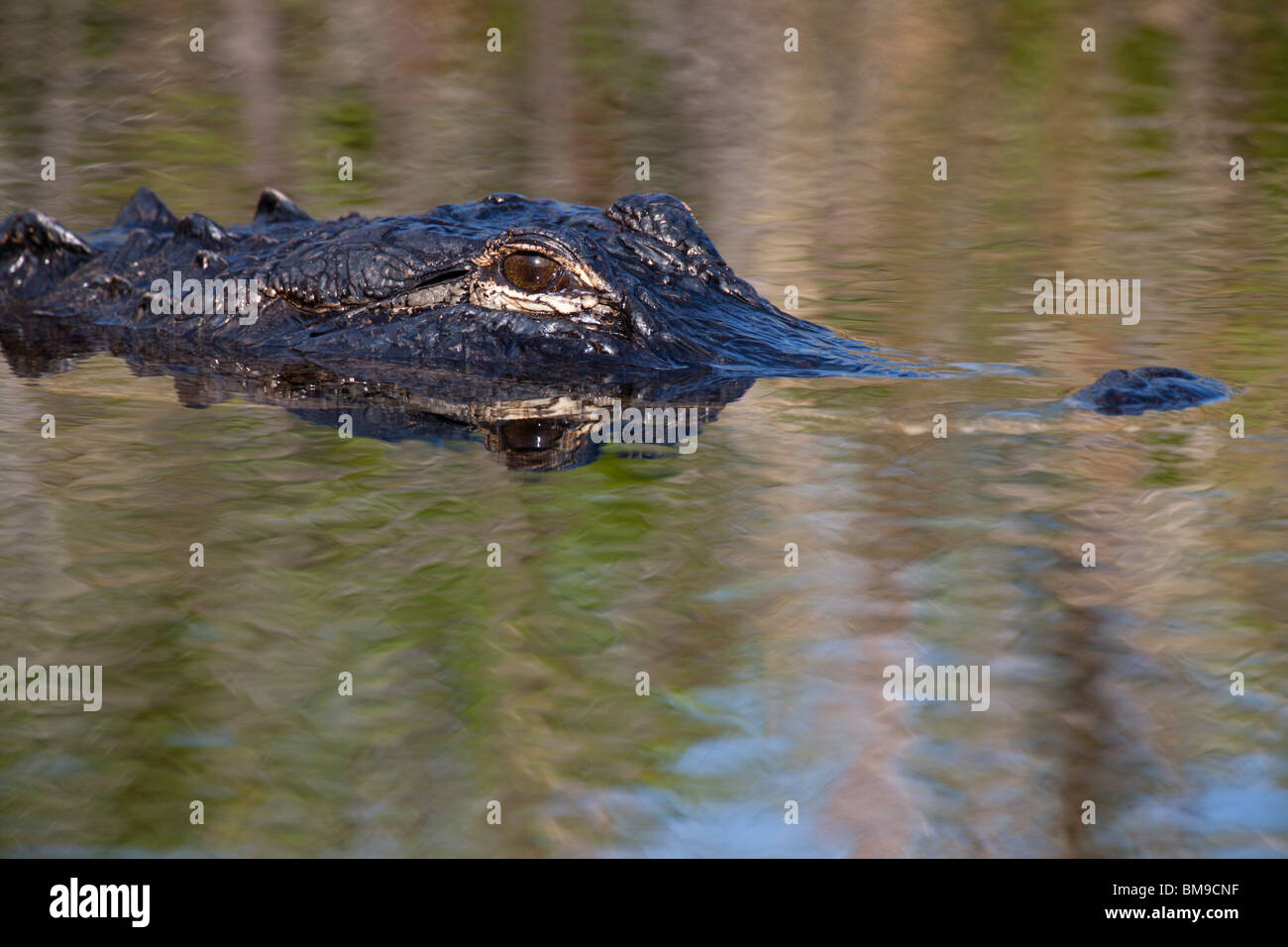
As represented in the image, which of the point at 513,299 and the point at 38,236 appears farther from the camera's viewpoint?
the point at 38,236

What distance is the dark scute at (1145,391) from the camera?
552 centimetres

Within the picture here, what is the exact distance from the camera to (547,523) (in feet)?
14.6

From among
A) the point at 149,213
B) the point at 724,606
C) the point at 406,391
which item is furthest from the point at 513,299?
the point at 724,606

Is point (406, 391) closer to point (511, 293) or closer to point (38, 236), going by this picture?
point (511, 293)

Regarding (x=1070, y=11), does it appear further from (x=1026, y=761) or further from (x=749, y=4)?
(x=1026, y=761)

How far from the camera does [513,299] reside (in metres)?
6.20

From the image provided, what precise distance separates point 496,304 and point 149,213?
2.17m

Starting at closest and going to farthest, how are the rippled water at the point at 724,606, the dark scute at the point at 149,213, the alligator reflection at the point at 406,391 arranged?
the rippled water at the point at 724,606 < the alligator reflection at the point at 406,391 < the dark scute at the point at 149,213

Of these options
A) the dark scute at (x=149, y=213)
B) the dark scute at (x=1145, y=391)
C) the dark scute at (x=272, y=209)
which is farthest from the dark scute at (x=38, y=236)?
the dark scute at (x=1145, y=391)

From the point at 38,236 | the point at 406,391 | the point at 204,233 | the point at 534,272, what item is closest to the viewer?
the point at 406,391

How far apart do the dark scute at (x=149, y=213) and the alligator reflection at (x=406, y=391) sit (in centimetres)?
78

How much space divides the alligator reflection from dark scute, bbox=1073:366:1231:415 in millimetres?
1292

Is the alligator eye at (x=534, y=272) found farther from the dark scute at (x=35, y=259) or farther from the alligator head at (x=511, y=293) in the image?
the dark scute at (x=35, y=259)
